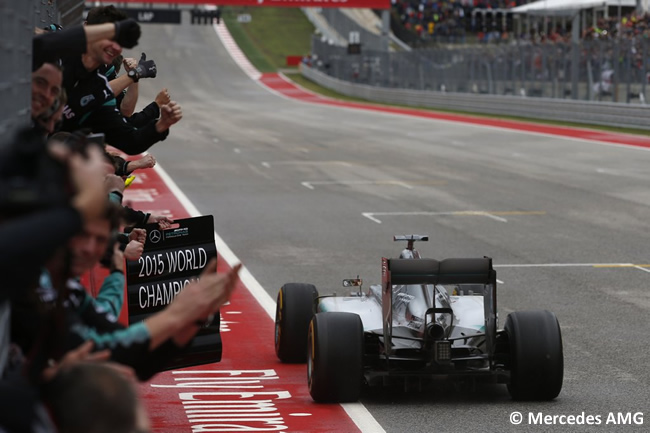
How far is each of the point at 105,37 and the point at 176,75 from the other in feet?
236

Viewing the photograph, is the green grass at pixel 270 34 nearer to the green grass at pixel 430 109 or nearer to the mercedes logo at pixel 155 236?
the green grass at pixel 430 109

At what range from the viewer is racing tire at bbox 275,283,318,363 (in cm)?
1004

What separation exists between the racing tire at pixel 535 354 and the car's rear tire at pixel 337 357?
1.00 metres

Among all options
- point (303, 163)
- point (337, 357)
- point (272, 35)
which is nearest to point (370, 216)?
point (303, 163)

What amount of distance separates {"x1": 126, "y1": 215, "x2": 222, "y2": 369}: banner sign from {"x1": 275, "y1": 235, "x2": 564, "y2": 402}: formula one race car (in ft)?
2.92

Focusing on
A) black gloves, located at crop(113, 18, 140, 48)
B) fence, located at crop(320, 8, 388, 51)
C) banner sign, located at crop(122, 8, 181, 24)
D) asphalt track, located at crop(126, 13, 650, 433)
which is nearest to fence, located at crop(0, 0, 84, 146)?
black gloves, located at crop(113, 18, 140, 48)

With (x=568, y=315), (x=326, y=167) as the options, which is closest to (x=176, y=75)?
(x=326, y=167)

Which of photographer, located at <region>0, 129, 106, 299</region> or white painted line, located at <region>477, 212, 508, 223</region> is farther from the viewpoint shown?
white painted line, located at <region>477, 212, 508, 223</region>

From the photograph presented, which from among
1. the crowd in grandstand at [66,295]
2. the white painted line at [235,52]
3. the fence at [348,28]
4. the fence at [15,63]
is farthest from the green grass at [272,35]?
the crowd in grandstand at [66,295]

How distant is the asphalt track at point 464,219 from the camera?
914cm

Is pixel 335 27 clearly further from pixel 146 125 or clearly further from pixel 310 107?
pixel 146 125

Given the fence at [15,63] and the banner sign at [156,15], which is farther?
the banner sign at [156,15]

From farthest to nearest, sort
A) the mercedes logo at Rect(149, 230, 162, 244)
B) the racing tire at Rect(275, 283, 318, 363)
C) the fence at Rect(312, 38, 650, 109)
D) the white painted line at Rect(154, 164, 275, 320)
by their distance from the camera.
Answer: the fence at Rect(312, 38, 650, 109) < the white painted line at Rect(154, 164, 275, 320) < the racing tire at Rect(275, 283, 318, 363) < the mercedes logo at Rect(149, 230, 162, 244)

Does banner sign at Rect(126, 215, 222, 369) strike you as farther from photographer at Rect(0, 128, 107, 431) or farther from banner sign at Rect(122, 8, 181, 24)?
banner sign at Rect(122, 8, 181, 24)
